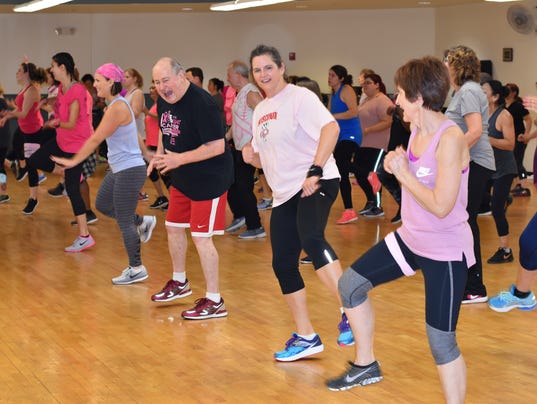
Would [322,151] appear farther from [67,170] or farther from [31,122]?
[31,122]

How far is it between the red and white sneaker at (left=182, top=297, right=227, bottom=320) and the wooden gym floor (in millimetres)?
60

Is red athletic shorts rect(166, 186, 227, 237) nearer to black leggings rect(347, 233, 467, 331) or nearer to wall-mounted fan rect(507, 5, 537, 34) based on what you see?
black leggings rect(347, 233, 467, 331)

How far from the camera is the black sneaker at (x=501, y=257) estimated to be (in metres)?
7.40

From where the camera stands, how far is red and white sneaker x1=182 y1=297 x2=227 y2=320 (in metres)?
5.70

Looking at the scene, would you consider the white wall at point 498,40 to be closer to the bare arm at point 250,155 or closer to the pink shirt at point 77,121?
the pink shirt at point 77,121

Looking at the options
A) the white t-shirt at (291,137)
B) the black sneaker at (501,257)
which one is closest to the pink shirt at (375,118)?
the black sneaker at (501,257)

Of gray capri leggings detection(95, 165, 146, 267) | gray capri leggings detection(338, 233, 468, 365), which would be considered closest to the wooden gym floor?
gray capri leggings detection(95, 165, 146, 267)

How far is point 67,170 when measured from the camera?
8117 millimetres

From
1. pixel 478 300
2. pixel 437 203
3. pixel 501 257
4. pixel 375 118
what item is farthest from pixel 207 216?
pixel 375 118

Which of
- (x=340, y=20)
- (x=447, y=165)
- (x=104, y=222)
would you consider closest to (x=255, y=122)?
(x=447, y=165)

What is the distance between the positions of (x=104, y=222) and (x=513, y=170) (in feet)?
14.0

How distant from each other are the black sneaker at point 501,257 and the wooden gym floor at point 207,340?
129mm

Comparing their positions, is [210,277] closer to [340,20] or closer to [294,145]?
[294,145]

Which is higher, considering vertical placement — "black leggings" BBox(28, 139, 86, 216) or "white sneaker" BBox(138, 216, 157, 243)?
"black leggings" BBox(28, 139, 86, 216)
